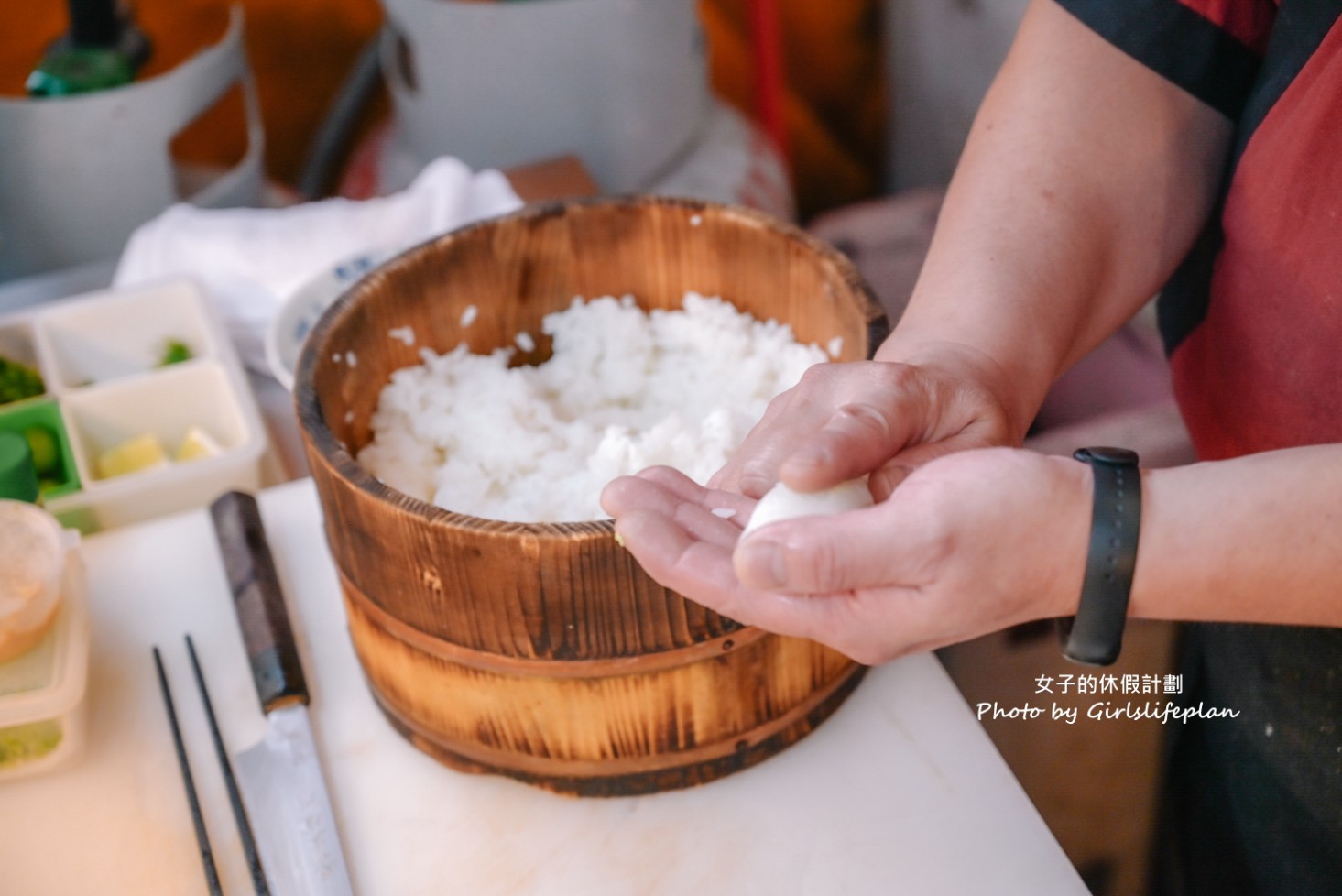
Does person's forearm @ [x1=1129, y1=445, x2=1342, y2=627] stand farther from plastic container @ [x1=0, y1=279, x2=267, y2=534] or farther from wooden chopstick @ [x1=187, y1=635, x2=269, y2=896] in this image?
plastic container @ [x1=0, y1=279, x2=267, y2=534]

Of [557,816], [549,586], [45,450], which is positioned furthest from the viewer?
[45,450]

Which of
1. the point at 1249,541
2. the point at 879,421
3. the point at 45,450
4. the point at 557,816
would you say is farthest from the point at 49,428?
the point at 1249,541

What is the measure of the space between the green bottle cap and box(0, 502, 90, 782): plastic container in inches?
6.1

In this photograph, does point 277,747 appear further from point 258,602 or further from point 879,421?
point 879,421

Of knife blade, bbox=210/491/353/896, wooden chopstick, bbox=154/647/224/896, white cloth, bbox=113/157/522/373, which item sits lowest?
wooden chopstick, bbox=154/647/224/896

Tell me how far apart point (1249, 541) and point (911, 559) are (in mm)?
251

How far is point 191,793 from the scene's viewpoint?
47.0 inches

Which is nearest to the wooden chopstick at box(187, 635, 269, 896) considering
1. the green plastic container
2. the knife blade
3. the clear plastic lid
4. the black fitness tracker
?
the knife blade

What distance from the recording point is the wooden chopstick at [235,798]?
3.60 ft

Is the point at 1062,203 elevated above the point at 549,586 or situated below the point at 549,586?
above

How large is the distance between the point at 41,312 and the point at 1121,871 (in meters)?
1.94

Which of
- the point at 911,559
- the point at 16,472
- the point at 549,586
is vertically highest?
the point at 911,559

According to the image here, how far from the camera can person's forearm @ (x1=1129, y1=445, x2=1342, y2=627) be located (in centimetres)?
88

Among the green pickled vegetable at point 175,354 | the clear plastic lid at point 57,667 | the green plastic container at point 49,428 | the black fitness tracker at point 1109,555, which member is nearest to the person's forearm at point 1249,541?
the black fitness tracker at point 1109,555
